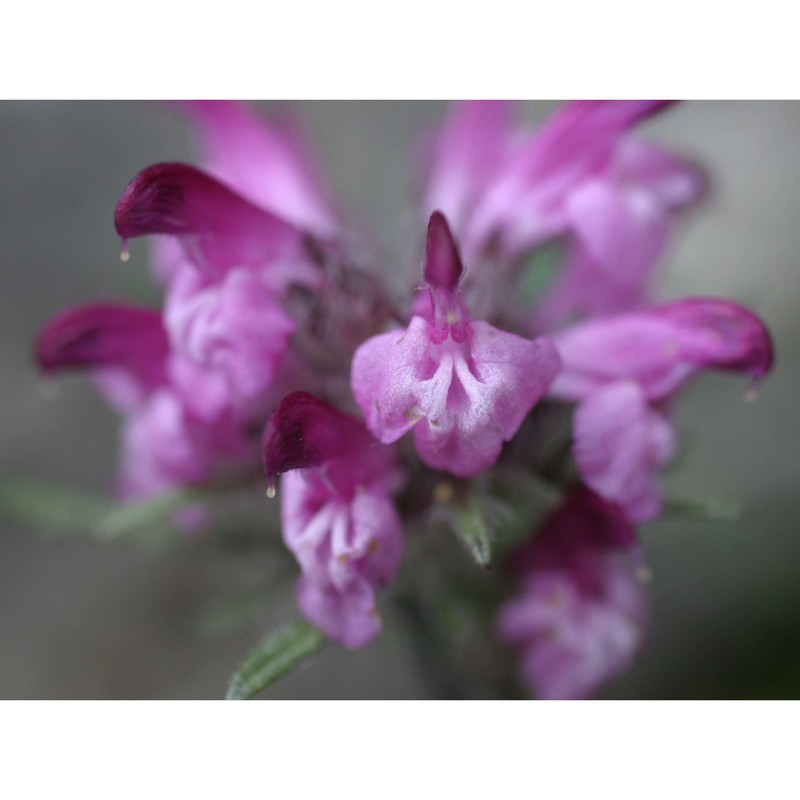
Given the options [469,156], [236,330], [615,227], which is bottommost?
[236,330]

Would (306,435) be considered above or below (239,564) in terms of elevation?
below

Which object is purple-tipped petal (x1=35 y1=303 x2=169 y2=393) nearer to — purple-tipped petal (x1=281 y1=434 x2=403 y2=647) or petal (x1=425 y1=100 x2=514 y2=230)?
purple-tipped petal (x1=281 y1=434 x2=403 y2=647)

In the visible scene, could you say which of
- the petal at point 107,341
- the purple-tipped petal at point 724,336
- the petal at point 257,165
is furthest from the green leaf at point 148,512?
the purple-tipped petal at point 724,336

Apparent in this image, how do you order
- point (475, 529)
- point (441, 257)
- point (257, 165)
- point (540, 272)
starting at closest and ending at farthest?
point (441, 257) < point (475, 529) < point (540, 272) < point (257, 165)

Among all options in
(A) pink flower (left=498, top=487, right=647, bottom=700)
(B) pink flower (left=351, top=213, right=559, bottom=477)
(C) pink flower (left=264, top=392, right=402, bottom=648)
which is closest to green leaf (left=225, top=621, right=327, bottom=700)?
(C) pink flower (left=264, top=392, right=402, bottom=648)

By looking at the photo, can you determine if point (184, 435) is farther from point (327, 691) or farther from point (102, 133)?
point (102, 133)

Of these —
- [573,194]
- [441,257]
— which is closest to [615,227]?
[573,194]

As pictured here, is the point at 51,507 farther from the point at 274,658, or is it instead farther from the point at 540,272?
the point at 540,272
